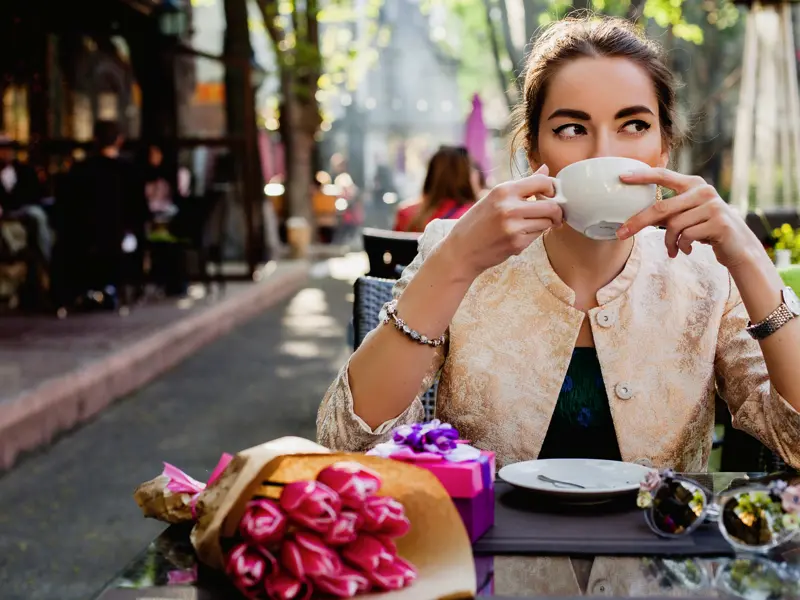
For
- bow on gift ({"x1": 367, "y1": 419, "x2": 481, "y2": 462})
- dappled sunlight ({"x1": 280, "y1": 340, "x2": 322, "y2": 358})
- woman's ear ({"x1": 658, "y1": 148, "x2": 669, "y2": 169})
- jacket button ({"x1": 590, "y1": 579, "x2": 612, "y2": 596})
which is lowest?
dappled sunlight ({"x1": 280, "y1": 340, "x2": 322, "y2": 358})

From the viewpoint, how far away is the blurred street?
171 inches

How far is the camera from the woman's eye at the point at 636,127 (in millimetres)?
2115

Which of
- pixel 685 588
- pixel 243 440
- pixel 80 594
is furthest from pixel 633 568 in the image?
pixel 243 440

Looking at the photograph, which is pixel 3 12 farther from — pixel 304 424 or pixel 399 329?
pixel 399 329

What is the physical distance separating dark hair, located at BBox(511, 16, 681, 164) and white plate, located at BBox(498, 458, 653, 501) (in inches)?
29.3

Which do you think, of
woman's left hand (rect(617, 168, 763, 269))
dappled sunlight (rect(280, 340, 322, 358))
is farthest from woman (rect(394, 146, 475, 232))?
woman's left hand (rect(617, 168, 763, 269))

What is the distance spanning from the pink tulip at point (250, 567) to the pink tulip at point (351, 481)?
0.11 meters

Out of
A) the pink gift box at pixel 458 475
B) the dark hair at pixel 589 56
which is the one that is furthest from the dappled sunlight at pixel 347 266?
the pink gift box at pixel 458 475

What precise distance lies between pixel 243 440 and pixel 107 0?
27.3ft

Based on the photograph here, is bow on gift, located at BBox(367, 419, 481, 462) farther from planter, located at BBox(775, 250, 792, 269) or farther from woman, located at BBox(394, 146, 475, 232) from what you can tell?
woman, located at BBox(394, 146, 475, 232)

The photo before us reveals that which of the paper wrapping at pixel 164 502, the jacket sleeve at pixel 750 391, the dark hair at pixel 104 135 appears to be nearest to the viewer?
the paper wrapping at pixel 164 502

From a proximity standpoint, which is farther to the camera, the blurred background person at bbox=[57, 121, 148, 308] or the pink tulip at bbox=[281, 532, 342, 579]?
the blurred background person at bbox=[57, 121, 148, 308]

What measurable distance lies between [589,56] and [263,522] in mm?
1361

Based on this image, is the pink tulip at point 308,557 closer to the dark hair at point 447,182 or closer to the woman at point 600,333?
the woman at point 600,333
